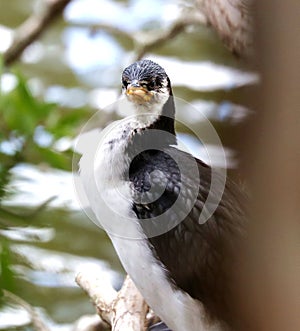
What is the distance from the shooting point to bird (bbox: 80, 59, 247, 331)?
3.44ft

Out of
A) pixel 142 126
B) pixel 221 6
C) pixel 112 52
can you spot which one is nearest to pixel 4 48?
pixel 112 52

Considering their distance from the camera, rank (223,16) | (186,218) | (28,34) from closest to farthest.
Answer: (186,218) < (223,16) < (28,34)

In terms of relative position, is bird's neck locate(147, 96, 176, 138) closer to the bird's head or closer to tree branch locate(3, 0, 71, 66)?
the bird's head

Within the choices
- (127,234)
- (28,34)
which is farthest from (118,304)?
(28,34)

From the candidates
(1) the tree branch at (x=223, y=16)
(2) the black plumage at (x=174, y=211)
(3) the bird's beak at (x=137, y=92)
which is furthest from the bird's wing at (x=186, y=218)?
(1) the tree branch at (x=223, y=16)

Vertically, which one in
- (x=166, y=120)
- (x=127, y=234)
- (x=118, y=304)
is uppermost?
(x=166, y=120)

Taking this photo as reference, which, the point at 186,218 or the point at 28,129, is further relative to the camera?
the point at 28,129

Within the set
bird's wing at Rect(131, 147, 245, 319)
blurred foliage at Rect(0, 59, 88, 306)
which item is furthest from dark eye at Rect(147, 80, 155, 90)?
blurred foliage at Rect(0, 59, 88, 306)

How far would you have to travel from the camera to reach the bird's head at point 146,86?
1.05 meters

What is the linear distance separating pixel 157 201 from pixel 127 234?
0.22 feet

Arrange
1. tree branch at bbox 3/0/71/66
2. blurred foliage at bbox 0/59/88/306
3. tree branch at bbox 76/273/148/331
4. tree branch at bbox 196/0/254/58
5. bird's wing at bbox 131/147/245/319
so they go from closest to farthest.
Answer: bird's wing at bbox 131/147/245/319
tree branch at bbox 76/273/148/331
tree branch at bbox 196/0/254/58
blurred foliage at bbox 0/59/88/306
tree branch at bbox 3/0/71/66

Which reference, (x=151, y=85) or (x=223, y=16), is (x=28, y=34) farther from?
(x=151, y=85)

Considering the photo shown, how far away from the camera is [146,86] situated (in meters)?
1.05

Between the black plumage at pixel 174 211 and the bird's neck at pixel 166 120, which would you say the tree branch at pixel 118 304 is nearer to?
the black plumage at pixel 174 211
